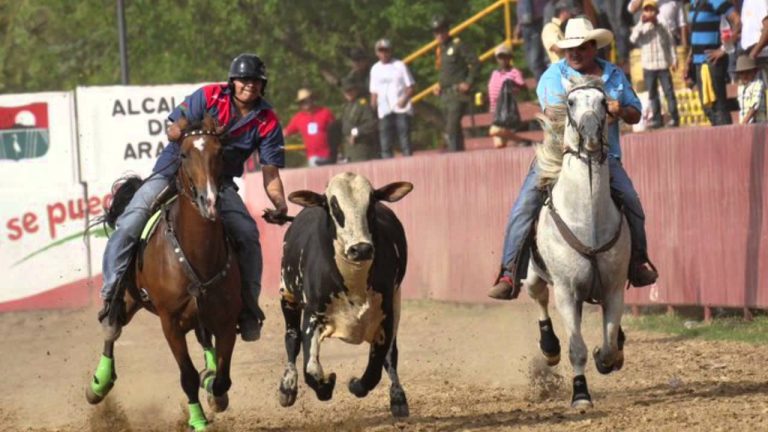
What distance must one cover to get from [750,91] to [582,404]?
655cm

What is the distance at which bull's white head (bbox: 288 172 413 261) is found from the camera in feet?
37.2

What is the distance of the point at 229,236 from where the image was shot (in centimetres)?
1200

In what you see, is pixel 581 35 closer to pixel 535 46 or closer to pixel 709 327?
pixel 709 327

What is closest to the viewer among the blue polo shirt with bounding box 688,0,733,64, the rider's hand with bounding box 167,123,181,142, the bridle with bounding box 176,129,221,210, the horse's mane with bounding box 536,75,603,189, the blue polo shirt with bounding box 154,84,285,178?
the bridle with bounding box 176,129,221,210

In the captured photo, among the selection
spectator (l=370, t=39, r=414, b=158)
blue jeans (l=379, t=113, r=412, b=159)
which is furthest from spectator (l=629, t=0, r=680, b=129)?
blue jeans (l=379, t=113, r=412, b=159)

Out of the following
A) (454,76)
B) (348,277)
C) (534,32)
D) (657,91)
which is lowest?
(348,277)

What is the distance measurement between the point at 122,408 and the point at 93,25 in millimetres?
27686

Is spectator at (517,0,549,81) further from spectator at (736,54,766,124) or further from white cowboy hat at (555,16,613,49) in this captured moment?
white cowboy hat at (555,16,613,49)

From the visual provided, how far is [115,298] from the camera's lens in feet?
40.8

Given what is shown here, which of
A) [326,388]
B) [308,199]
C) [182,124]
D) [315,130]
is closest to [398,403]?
[326,388]

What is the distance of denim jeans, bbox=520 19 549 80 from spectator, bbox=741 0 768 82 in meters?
4.78

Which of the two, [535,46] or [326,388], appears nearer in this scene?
[326,388]

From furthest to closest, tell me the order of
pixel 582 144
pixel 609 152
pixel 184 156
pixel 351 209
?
pixel 609 152 < pixel 582 144 < pixel 351 209 < pixel 184 156

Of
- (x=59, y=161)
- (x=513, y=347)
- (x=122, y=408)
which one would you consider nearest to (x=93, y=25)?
(x=59, y=161)
